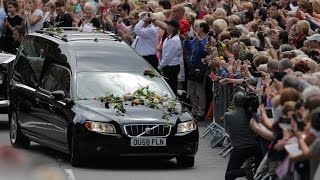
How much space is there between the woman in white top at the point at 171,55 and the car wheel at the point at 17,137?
477cm

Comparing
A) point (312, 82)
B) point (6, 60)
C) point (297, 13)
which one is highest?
point (312, 82)

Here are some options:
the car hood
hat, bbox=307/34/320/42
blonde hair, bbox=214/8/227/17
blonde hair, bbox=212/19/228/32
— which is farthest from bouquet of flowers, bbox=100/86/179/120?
blonde hair, bbox=214/8/227/17

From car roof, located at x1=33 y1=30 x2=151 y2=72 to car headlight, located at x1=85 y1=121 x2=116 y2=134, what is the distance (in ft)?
5.63

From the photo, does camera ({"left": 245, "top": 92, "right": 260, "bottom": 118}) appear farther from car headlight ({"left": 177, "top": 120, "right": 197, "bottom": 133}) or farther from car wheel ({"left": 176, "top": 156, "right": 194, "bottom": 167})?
car wheel ({"left": 176, "top": 156, "right": 194, "bottom": 167})

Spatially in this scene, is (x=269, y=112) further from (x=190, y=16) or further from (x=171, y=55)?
(x=190, y=16)

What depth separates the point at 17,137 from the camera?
21156mm

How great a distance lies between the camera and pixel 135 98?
752 inches

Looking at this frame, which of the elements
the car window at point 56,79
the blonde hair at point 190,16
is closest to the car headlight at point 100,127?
the car window at point 56,79

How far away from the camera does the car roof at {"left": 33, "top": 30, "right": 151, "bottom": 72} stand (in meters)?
19.9

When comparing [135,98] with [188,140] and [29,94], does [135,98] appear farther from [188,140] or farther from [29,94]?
[29,94]

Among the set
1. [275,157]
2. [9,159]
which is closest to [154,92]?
[275,157]

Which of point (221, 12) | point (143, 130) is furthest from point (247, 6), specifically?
point (143, 130)

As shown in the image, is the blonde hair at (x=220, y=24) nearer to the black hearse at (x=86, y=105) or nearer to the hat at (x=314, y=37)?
the black hearse at (x=86, y=105)

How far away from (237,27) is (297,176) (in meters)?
10.8
